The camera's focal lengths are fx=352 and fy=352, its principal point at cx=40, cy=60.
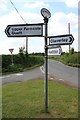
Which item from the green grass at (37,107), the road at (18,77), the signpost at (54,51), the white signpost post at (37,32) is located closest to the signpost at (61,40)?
the white signpost post at (37,32)

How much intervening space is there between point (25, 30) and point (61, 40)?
0.98m

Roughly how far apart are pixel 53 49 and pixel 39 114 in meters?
1.74

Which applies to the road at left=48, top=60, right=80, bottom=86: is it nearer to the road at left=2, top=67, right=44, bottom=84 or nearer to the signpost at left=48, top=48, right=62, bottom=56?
the road at left=2, top=67, right=44, bottom=84

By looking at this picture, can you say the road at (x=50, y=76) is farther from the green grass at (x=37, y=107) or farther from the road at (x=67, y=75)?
the green grass at (x=37, y=107)

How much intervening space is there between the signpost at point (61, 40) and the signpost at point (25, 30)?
14.8 inches

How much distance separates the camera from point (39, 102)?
35.3ft

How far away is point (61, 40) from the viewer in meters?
9.16

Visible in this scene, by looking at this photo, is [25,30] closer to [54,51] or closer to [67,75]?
[54,51]

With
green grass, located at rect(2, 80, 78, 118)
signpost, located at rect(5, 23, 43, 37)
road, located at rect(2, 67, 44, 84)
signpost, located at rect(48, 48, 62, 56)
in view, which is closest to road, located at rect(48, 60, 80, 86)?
road, located at rect(2, 67, 44, 84)

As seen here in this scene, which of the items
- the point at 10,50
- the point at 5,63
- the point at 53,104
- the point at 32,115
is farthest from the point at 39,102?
the point at 5,63

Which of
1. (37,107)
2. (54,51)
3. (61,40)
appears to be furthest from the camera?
(37,107)

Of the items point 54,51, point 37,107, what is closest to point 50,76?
point 37,107

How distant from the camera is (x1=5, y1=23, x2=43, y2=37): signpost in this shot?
920 centimetres

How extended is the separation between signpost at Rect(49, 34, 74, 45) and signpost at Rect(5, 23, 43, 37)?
1.23 ft
